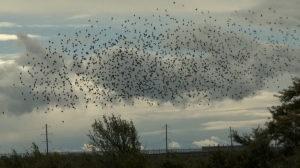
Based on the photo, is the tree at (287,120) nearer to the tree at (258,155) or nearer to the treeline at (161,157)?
the treeline at (161,157)

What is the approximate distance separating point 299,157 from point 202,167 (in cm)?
1553

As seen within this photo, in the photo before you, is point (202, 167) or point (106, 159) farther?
point (106, 159)

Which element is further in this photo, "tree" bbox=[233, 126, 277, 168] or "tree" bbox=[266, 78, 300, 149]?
"tree" bbox=[266, 78, 300, 149]

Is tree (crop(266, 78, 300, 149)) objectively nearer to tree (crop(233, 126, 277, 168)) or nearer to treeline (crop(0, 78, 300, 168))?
treeline (crop(0, 78, 300, 168))

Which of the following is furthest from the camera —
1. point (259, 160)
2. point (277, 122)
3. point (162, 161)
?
point (277, 122)

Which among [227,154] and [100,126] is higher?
[100,126]

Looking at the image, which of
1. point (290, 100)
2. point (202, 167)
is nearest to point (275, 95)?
point (290, 100)

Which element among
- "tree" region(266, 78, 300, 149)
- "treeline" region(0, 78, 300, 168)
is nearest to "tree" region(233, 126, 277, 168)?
"treeline" region(0, 78, 300, 168)

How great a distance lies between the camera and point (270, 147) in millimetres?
40969

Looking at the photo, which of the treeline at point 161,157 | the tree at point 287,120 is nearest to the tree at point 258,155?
the treeline at point 161,157

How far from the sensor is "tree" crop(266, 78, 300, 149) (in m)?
50.7

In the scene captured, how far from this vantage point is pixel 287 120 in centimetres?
5544

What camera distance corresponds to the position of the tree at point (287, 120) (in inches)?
1994

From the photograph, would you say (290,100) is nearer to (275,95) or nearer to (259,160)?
(275,95)
